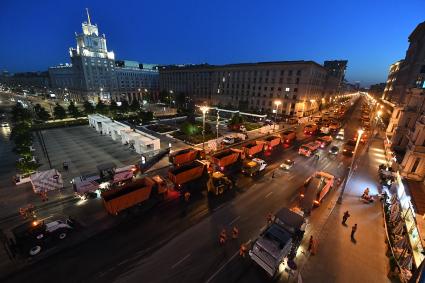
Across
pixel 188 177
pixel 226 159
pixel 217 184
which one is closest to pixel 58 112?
pixel 188 177

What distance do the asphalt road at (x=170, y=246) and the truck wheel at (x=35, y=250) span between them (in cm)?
106

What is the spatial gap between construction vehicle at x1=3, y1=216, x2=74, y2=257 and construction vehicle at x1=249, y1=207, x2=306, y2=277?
48.9 ft

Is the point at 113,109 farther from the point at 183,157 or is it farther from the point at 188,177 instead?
the point at 188,177

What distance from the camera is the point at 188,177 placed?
70.4 ft

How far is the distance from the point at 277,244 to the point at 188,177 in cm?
1169

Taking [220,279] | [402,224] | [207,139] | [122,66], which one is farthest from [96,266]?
[122,66]

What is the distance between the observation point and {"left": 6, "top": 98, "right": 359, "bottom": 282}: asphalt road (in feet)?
40.7

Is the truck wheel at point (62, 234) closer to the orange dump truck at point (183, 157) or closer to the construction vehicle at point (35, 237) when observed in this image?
the construction vehicle at point (35, 237)

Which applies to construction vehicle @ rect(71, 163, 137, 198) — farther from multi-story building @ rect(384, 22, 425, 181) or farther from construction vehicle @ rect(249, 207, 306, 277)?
multi-story building @ rect(384, 22, 425, 181)

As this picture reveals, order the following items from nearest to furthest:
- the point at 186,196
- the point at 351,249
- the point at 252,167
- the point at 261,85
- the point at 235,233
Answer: the point at 351,249
the point at 235,233
the point at 186,196
the point at 252,167
the point at 261,85

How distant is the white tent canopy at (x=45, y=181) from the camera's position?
20219 mm

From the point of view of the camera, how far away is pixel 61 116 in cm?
5594

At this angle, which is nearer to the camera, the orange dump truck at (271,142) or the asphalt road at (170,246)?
the asphalt road at (170,246)

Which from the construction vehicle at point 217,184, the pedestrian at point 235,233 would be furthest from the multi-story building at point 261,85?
the pedestrian at point 235,233
